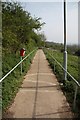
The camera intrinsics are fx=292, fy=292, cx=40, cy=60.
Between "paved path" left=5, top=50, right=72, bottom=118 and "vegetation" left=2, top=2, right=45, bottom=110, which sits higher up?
"vegetation" left=2, top=2, right=45, bottom=110

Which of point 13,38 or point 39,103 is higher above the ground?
point 13,38

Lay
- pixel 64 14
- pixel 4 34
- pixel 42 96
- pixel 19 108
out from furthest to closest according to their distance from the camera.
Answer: pixel 4 34 < pixel 64 14 < pixel 42 96 < pixel 19 108

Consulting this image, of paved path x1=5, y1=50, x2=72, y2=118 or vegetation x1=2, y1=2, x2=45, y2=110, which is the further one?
vegetation x1=2, y1=2, x2=45, y2=110

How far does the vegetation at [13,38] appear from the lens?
1059 cm

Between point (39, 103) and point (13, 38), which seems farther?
point (13, 38)

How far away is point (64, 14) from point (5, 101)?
17.8 feet

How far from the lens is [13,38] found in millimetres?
18516

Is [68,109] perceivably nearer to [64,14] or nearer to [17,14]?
[64,14]

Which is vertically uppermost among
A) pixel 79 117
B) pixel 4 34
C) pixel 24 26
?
pixel 24 26

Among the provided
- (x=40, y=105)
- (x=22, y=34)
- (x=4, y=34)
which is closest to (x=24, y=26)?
(x=22, y=34)

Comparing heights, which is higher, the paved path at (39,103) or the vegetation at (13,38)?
the vegetation at (13,38)

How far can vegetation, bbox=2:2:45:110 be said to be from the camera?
10589 millimetres

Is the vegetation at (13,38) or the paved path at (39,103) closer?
the paved path at (39,103)

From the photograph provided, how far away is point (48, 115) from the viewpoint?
7.34m
